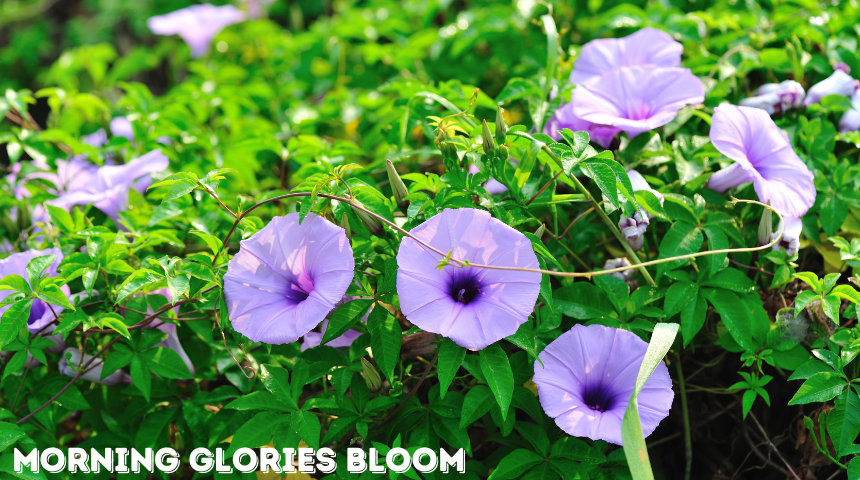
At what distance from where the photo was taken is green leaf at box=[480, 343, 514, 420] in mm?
1224

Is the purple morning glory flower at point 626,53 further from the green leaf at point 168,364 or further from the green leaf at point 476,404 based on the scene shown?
the green leaf at point 168,364

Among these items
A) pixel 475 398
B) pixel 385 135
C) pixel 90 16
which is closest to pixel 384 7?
pixel 385 135

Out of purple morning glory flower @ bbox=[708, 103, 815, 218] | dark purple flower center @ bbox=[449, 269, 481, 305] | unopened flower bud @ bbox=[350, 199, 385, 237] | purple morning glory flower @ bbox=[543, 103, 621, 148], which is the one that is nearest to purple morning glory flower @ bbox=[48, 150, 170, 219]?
unopened flower bud @ bbox=[350, 199, 385, 237]

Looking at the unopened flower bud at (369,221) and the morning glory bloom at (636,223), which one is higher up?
the unopened flower bud at (369,221)

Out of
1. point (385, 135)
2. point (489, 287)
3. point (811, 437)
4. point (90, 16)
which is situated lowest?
point (90, 16)

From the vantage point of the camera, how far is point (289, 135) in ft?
7.55

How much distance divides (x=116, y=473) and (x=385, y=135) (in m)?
1.17

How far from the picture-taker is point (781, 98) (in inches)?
70.9

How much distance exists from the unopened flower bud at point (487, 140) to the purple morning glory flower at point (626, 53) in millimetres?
604

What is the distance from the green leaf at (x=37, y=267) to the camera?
Result: 1.39 metres

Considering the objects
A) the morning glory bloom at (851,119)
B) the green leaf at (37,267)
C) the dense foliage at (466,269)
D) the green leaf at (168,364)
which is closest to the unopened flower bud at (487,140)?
the dense foliage at (466,269)

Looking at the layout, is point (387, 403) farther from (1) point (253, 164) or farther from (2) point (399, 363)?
(1) point (253, 164)

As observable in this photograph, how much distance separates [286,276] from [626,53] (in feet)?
3.91

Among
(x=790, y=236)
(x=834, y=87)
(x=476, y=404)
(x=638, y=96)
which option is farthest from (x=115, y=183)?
(x=834, y=87)
